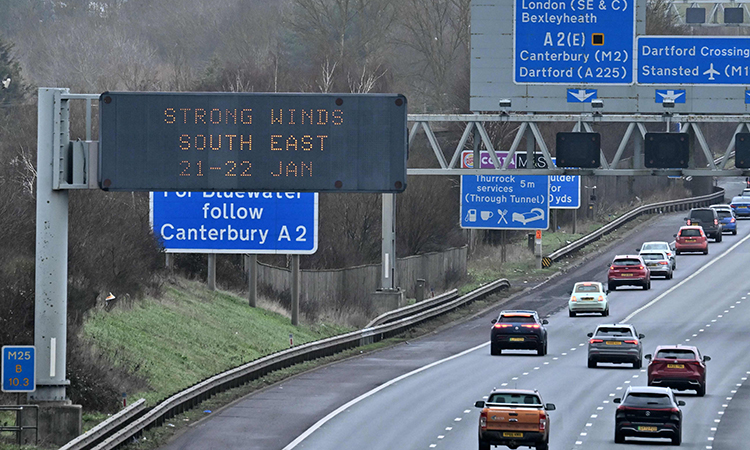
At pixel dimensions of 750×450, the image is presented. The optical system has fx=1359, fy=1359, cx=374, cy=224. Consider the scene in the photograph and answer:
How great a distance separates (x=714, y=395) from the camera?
33688 millimetres

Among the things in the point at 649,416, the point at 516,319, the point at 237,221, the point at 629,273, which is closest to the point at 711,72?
the point at 516,319

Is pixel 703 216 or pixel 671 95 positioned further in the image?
pixel 703 216

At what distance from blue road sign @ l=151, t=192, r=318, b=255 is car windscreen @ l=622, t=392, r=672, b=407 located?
1741 cm

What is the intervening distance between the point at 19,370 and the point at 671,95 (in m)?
19.5

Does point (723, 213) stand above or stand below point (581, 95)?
below

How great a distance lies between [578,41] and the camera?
3550 cm

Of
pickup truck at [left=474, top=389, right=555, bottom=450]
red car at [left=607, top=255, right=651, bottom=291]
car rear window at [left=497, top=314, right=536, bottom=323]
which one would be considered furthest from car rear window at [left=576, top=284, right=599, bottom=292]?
pickup truck at [left=474, top=389, right=555, bottom=450]

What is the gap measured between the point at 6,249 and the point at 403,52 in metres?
92.5

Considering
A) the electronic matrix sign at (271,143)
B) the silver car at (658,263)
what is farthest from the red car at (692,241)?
the electronic matrix sign at (271,143)

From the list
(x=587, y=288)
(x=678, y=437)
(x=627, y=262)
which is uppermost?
(x=627, y=262)

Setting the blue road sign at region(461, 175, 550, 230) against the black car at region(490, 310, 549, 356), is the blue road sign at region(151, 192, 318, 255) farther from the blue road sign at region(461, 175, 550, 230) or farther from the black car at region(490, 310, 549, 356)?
the blue road sign at region(461, 175, 550, 230)

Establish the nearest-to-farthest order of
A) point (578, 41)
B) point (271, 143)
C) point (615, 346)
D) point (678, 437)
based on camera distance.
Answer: point (271, 143), point (678, 437), point (578, 41), point (615, 346)

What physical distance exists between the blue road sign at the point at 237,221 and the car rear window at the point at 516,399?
17.4m

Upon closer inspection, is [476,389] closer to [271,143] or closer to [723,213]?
[271,143]
